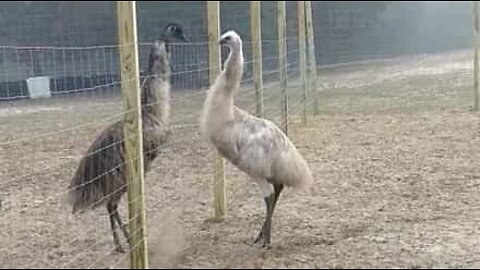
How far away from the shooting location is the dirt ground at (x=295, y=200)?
5348mm

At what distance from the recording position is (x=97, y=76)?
15.5m

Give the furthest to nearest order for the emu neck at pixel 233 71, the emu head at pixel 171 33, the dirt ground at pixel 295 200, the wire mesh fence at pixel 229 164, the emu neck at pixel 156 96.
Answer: the emu head at pixel 171 33 < the emu neck at pixel 156 96 < the wire mesh fence at pixel 229 164 < the emu neck at pixel 233 71 < the dirt ground at pixel 295 200

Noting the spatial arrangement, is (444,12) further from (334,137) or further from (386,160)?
(386,160)

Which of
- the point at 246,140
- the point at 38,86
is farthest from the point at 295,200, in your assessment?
the point at 38,86

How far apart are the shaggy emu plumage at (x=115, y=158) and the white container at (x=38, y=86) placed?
8844mm

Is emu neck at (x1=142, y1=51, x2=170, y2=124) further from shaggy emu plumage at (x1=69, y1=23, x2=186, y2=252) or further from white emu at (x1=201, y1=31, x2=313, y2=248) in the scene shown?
white emu at (x1=201, y1=31, x2=313, y2=248)

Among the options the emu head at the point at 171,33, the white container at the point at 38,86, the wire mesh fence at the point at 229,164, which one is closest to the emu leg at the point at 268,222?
the wire mesh fence at the point at 229,164

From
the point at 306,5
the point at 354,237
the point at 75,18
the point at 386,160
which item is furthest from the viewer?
the point at 75,18

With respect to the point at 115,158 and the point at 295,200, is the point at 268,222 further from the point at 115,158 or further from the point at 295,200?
the point at 295,200

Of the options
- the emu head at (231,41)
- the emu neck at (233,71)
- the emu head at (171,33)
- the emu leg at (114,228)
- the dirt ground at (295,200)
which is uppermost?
the emu head at (171,33)

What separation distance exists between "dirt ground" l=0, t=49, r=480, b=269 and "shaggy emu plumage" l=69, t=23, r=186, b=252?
304 mm

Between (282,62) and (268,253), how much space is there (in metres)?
4.85

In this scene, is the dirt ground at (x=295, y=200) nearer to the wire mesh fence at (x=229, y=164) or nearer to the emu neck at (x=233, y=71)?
the wire mesh fence at (x=229, y=164)

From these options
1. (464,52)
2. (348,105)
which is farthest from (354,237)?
(464,52)
